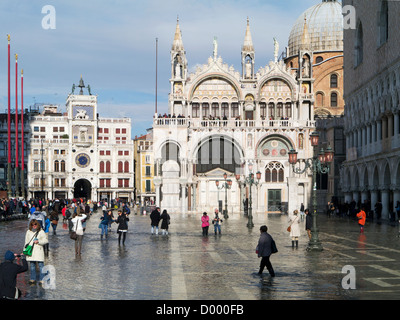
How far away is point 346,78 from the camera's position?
57938 millimetres

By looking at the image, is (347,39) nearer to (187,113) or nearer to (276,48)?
(276,48)

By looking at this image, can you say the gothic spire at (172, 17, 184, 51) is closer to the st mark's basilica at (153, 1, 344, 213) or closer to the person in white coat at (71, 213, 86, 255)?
the st mark's basilica at (153, 1, 344, 213)

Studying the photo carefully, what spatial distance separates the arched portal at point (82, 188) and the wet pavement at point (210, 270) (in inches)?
2636

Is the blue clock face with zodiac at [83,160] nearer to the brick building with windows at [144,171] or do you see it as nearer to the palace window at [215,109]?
the brick building with windows at [144,171]

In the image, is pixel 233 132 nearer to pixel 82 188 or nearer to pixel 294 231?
pixel 82 188

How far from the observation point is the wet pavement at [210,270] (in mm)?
14461

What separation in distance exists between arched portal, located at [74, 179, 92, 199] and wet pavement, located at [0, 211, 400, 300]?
66947mm

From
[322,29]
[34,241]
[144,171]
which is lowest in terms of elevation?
[34,241]

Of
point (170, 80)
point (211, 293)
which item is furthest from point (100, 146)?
point (211, 293)

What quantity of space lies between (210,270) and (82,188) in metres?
80.9

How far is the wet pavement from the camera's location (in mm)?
14461

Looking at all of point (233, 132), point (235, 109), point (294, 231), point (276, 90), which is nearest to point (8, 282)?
point (294, 231)

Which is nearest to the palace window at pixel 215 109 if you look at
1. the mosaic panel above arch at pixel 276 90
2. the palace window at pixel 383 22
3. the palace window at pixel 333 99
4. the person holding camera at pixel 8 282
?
the mosaic panel above arch at pixel 276 90

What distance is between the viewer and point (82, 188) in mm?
97500
